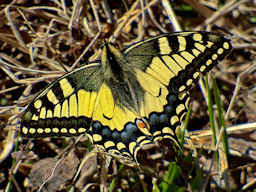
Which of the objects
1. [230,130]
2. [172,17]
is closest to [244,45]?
[172,17]

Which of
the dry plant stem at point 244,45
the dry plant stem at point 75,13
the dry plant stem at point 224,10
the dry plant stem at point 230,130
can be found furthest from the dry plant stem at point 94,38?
the dry plant stem at point 244,45

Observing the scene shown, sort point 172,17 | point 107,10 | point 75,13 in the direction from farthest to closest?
point 107,10 < point 75,13 < point 172,17

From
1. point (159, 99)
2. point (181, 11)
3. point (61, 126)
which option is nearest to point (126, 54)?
point (159, 99)

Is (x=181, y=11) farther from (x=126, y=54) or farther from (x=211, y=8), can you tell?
(x=126, y=54)

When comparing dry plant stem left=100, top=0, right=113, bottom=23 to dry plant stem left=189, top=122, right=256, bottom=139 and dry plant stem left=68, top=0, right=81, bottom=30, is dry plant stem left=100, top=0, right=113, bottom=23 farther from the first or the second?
dry plant stem left=189, top=122, right=256, bottom=139

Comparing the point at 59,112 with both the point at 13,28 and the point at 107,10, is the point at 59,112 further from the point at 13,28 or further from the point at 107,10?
Answer: the point at 107,10

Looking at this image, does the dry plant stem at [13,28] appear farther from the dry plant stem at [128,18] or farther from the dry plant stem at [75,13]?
the dry plant stem at [128,18]

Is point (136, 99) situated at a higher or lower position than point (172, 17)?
lower

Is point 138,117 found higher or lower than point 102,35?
lower
